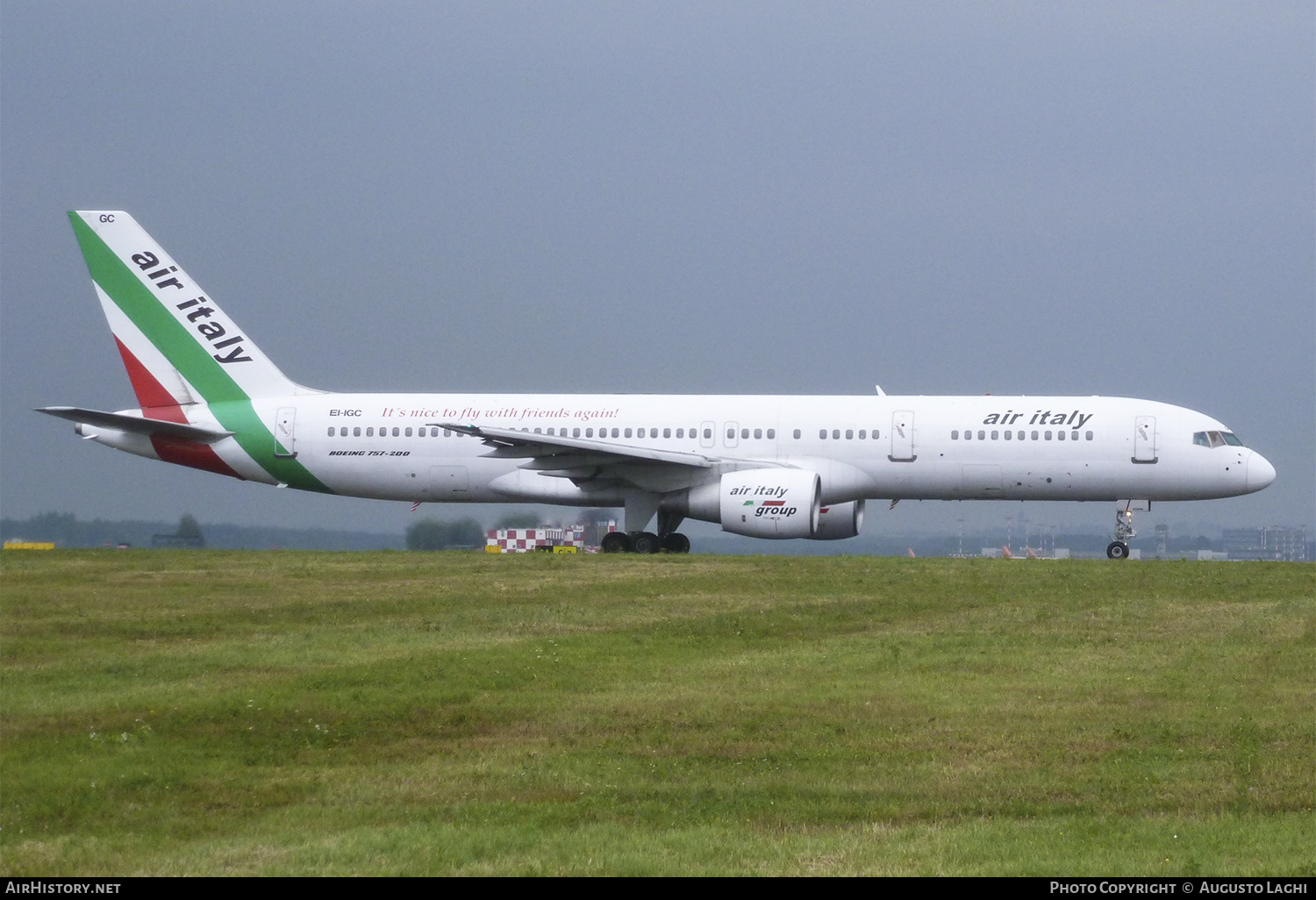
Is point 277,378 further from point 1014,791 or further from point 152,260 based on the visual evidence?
point 1014,791

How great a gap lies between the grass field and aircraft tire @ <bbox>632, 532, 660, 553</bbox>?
1111 cm

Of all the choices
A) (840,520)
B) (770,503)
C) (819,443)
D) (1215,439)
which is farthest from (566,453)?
(1215,439)

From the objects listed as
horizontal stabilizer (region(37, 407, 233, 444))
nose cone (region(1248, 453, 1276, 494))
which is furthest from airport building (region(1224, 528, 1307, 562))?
horizontal stabilizer (region(37, 407, 233, 444))

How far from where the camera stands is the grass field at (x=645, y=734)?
912cm

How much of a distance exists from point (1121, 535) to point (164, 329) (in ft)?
71.9

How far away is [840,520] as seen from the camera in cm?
3325

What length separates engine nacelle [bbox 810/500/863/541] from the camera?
3300cm

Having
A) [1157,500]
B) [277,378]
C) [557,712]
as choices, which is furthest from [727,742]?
[277,378]

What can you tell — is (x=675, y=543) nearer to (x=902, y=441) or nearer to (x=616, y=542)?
(x=616, y=542)

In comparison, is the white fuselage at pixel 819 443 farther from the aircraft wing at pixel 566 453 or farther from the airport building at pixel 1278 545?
the airport building at pixel 1278 545

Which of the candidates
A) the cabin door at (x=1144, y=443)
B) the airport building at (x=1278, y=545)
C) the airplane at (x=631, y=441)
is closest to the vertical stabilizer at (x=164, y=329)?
the airplane at (x=631, y=441)
